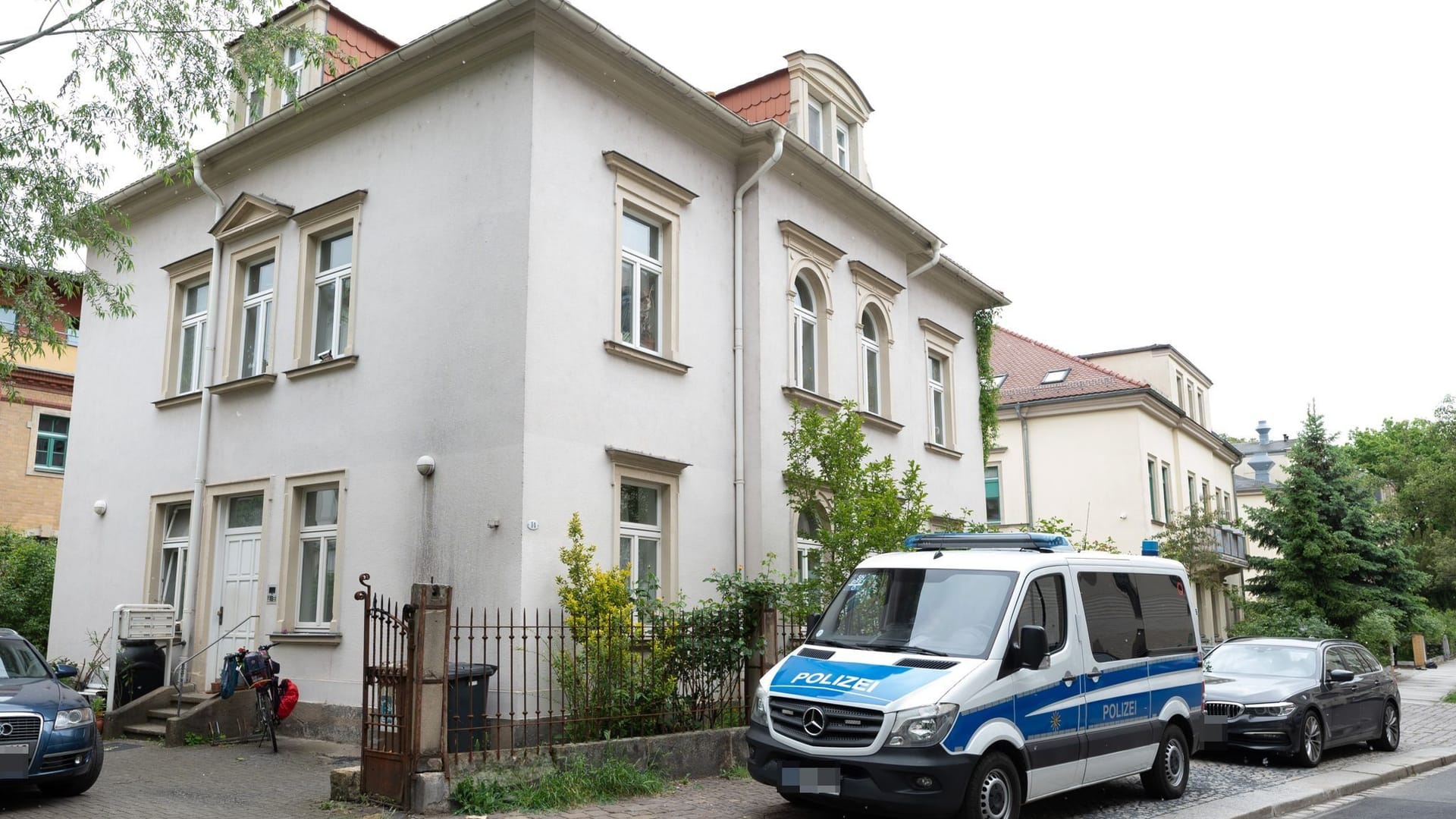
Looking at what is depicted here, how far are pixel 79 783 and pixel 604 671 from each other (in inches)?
184

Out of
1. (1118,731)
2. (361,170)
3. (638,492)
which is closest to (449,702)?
(638,492)

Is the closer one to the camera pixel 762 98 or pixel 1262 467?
pixel 762 98

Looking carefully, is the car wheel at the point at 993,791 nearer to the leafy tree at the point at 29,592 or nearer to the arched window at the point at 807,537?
the arched window at the point at 807,537

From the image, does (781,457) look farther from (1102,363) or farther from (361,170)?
(1102,363)

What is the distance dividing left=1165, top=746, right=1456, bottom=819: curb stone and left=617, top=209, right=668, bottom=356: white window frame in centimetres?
791

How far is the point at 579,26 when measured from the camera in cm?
1284

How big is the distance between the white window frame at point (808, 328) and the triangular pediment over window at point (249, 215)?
7.36 meters

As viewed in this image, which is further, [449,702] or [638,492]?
[638,492]

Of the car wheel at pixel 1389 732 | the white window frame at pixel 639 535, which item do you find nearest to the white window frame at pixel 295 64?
the white window frame at pixel 639 535

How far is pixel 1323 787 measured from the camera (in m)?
11.4

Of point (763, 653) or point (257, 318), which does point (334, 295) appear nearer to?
point (257, 318)

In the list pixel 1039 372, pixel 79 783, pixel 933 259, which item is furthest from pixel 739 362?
pixel 1039 372

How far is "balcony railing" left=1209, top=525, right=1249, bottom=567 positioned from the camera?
34.1m

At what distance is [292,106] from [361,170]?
1.12 m
